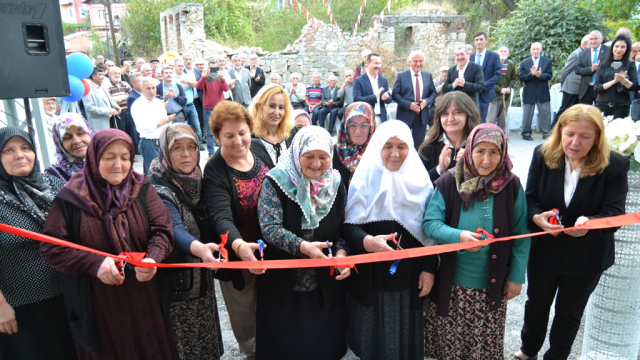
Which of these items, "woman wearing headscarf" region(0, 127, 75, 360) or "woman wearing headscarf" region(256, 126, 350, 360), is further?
"woman wearing headscarf" region(256, 126, 350, 360)

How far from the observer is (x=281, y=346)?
2646 millimetres

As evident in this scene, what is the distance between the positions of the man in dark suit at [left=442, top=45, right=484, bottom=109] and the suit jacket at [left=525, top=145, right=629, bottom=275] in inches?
225

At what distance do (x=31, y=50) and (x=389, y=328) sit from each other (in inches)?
143

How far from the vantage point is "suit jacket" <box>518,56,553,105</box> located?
9617mm

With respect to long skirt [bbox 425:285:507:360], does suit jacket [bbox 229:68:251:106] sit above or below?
above

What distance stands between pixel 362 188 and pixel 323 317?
0.87 meters

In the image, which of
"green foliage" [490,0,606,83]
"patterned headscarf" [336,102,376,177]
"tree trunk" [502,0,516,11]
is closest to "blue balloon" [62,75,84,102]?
"patterned headscarf" [336,102,376,177]

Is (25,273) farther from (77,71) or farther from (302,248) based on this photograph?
(77,71)

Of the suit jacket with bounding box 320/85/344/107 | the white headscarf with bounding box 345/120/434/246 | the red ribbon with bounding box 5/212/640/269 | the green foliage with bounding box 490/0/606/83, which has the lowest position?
the red ribbon with bounding box 5/212/640/269

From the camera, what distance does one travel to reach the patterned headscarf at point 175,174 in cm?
255

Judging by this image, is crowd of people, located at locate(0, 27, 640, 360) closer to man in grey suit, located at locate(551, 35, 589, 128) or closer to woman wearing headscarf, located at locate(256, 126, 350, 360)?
woman wearing headscarf, located at locate(256, 126, 350, 360)

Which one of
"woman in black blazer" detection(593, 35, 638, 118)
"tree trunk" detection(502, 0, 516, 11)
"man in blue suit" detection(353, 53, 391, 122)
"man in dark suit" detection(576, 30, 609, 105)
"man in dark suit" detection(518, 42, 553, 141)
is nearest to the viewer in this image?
"woman in black blazer" detection(593, 35, 638, 118)

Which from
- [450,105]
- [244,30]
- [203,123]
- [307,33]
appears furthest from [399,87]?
[244,30]

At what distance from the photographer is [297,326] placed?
2613mm
